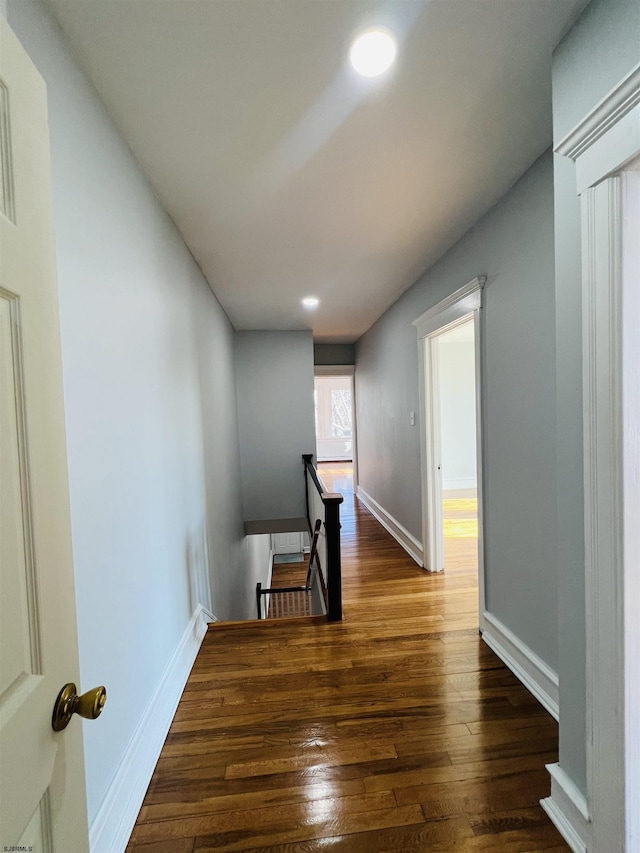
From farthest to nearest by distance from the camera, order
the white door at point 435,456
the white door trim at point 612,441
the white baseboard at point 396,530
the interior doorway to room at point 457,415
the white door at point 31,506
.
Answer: the interior doorway to room at point 457,415 → the white baseboard at point 396,530 → the white door at point 435,456 → the white door trim at point 612,441 → the white door at point 31,506

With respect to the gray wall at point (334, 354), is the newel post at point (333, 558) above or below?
below

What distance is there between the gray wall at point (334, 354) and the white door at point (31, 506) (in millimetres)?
5539

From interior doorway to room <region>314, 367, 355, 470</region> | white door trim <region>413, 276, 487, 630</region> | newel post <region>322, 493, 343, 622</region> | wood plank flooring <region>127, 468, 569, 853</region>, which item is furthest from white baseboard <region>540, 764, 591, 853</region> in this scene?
interior doorway to room <region>314, 367, 355, 470</region>

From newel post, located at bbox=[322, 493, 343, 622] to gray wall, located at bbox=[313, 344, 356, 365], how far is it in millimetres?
3936

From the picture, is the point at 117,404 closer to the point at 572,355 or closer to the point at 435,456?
the point at 572,355

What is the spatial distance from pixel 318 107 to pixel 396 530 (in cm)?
376

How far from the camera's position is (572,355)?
1130 mm

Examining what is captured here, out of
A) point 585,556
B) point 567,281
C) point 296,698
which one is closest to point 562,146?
point 567,281

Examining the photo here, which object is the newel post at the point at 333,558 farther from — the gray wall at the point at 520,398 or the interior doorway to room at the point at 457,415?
the interior doorway to room at the point at 457,415

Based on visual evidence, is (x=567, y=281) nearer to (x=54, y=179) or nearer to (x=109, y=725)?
(x=54, y=179)

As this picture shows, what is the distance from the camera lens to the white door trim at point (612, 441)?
3.10 ft

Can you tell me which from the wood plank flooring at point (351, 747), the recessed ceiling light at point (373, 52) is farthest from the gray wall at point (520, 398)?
the recessed ceiling light at point (373, 52)

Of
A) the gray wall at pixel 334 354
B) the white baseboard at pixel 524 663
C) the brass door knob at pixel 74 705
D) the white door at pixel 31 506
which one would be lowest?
the white baseboard at pixel 524 663

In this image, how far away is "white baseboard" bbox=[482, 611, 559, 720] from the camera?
1686 millimetres
